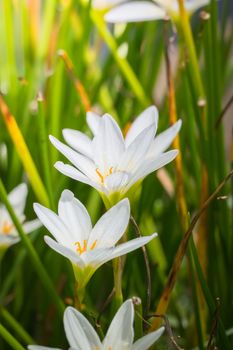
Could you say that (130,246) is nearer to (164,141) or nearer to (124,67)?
(164,141)

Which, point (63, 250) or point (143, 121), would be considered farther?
point (143, 121)

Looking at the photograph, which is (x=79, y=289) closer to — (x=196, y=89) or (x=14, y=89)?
(x=196, y=89)

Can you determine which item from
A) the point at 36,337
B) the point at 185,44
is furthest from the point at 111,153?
the point at 36,337

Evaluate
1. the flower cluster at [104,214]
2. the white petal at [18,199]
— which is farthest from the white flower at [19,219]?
the flower cluster at [104,214]

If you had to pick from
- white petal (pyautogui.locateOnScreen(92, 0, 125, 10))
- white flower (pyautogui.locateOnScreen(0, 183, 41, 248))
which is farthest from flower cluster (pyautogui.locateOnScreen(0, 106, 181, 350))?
white petal (pyautogui.locateOnScreen(92, 0, 125, 10))

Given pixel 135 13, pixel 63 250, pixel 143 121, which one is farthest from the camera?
pixel 135 13

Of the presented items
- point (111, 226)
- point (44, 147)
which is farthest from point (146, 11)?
point (111, 226)

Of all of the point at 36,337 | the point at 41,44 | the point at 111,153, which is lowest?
the point at 36,337
